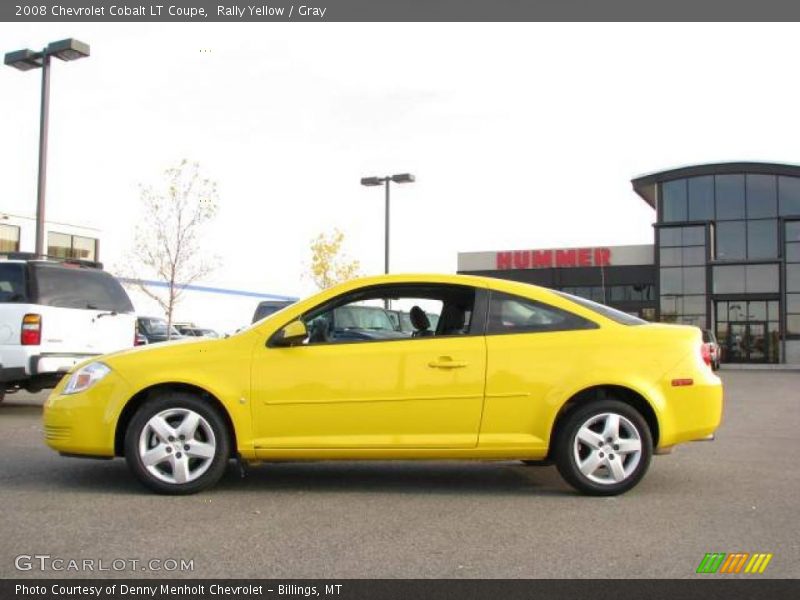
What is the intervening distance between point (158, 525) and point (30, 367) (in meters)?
5.58

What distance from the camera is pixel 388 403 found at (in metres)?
5.66

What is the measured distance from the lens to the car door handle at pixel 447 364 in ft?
18.7

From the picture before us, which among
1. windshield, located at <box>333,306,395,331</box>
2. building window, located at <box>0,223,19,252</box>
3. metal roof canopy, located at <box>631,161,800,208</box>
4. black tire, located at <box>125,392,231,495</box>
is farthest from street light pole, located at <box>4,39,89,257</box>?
metal roof canopy, located at <box>631,161,800,208</box>

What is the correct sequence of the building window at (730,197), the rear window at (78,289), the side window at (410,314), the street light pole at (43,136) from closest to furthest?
the side window at (410,314)
the rear window at (78,289)
the street light pole at (43,136)
the building window at (730,197)

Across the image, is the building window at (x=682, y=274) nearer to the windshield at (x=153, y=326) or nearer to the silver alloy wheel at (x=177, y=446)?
the windshield at (x=153, y=326)

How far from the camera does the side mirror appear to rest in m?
5.67

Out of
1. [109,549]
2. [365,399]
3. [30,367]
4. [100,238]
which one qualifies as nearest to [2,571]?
[109,549]

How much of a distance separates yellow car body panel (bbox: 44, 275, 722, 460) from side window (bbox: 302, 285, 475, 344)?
247 mm

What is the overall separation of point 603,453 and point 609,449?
0.17ft

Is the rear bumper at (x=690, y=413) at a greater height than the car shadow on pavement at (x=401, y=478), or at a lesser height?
greater

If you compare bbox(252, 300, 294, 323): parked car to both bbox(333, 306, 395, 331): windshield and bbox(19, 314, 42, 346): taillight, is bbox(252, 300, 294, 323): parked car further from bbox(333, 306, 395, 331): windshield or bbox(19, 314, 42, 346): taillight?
bbox(333, 306, 395, 331): windshield

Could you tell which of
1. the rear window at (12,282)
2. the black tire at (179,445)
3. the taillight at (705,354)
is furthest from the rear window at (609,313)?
the rear window at (12,282)
